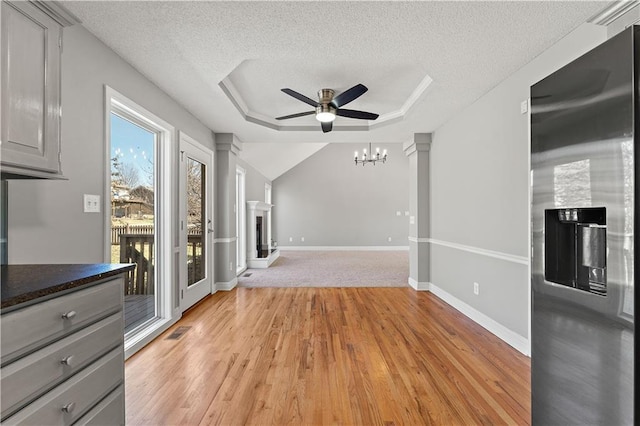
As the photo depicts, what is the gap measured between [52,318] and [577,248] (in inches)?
78.7

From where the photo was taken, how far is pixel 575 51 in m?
2.04

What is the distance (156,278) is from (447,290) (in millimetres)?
3456

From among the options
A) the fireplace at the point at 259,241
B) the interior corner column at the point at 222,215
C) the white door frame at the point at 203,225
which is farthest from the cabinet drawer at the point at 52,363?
the fireplace at the point at 259,241

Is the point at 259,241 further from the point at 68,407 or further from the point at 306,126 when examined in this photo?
the point at 68,407

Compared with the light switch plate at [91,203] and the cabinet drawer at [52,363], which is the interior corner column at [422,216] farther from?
Answer: the cabinet drawer at [52,363]

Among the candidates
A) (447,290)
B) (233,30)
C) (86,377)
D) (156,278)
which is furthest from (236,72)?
(447,290)

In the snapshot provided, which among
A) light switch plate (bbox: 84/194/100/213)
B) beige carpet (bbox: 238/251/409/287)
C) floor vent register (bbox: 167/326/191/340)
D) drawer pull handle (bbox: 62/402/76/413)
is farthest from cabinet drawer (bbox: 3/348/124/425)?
beige carpet (bbox: 238/251/409/287)

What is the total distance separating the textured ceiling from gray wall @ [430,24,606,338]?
14 cm

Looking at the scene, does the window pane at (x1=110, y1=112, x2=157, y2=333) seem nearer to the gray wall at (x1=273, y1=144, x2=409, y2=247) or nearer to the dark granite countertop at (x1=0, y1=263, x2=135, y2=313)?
the dark granite countertop at (x1=0, y1=263, x2=135, y2=313)

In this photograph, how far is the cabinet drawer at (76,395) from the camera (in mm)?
954

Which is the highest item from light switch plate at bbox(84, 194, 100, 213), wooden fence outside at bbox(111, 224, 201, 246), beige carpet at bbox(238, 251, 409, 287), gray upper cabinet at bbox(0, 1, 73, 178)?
gray upper cabinet at bbox(0, 1, 73, 178)

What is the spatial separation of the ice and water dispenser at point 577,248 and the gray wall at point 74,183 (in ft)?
8.15

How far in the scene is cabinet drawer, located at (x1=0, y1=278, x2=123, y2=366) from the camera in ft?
2.88

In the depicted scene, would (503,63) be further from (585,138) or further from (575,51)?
(585,138)
